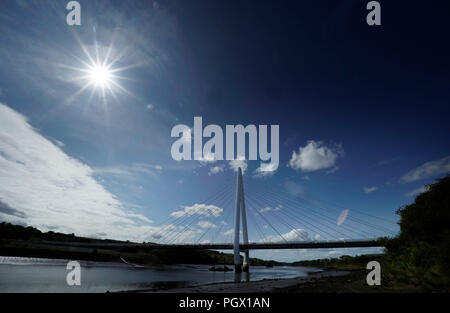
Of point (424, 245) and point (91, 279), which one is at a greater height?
point (424, 245)

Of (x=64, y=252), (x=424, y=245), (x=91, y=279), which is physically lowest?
(x=64, y=252)

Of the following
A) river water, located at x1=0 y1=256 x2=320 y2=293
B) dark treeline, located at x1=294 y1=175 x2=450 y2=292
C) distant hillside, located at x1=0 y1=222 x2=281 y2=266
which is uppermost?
dark treeline, located at x1=294 y1=175 x2=450 y2=292

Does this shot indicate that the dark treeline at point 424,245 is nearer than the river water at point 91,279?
Yes

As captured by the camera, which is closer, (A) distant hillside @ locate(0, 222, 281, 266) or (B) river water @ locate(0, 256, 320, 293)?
(B) river water @ locate(0, 256, 320, 293)

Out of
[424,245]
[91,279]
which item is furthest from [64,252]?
[424,245]

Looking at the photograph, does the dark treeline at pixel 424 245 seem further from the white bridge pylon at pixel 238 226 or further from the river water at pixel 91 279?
the white bridge pylon at pixel 238 226

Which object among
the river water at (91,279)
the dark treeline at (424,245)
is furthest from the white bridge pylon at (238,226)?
the dark treeline at (424,245)

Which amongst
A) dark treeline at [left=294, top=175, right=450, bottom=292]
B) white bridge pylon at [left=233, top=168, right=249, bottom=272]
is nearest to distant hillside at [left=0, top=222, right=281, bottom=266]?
white bridge pylon at [left=233, top=168, right=249, bottom=272]

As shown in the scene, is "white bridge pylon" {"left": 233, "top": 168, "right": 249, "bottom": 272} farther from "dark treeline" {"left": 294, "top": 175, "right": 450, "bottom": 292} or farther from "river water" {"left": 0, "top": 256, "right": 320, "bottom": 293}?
"dark treeline" {"left": 294, "top": 175, "right": 450, "bottom": 292}

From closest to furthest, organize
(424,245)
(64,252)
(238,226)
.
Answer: (424,245) < (238,226) < (64,252)

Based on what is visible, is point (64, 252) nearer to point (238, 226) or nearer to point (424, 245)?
point (238, 226)

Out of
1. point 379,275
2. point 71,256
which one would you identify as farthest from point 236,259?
point 71,256
